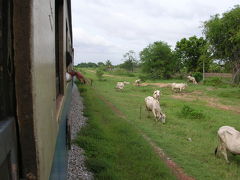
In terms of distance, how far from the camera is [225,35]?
22.2m

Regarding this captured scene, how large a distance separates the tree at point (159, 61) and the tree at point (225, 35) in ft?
44.6

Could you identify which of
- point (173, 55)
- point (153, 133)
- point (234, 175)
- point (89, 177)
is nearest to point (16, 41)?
point (89, 177)

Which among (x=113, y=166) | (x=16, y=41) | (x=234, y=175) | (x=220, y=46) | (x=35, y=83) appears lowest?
(x=234, y=175)

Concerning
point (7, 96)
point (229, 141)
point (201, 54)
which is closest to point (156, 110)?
point (229, 141)

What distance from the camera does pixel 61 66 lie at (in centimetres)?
288

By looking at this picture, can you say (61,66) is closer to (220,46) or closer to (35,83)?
(35,83)

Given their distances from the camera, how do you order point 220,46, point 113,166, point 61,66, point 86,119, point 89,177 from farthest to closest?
point 220,46 → point 86,119 → point 113,166 → point 89,177 → point 61,66

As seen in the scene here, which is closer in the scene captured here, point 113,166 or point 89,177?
point 89,177

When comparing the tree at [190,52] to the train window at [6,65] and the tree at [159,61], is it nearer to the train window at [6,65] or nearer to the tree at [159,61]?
the tree at [159,61]

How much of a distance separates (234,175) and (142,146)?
220 centimetres

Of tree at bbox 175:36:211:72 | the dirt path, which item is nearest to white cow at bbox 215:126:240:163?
the dirt path

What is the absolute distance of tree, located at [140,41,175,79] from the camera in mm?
37438

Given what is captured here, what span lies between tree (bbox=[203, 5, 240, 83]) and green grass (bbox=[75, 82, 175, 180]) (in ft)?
56.1

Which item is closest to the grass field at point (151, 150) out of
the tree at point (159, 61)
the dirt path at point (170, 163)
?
the dirt path at point (170, 163)
